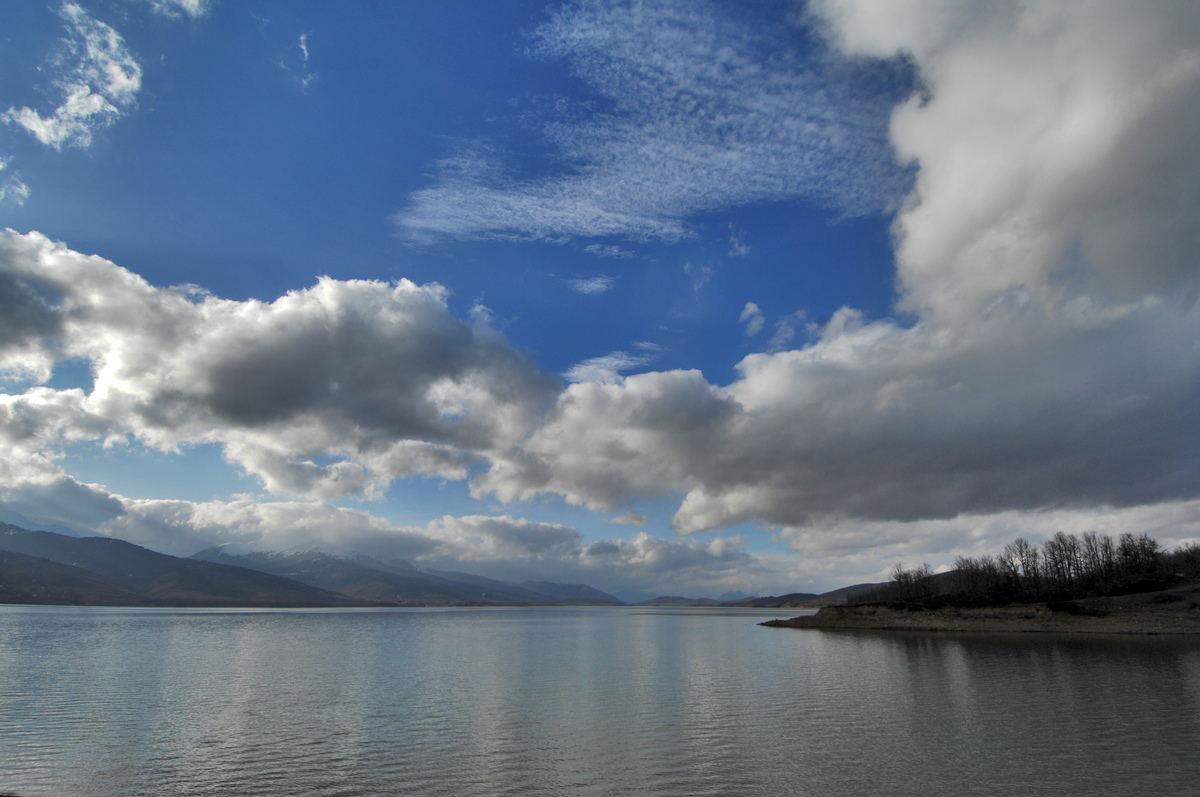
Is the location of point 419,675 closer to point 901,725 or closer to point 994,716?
point 901,725

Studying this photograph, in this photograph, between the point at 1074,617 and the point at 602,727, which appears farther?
the point at 1074,617

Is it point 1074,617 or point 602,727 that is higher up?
point 602,727

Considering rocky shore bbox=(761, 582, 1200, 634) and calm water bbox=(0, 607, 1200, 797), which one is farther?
rocky shore bbox=(761, 582, 1200, 634)

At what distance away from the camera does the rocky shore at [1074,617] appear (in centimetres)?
12238

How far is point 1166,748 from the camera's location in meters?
34.2

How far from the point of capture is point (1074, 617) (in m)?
133

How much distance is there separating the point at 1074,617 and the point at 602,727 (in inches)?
5652

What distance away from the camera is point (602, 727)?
42469 millimetres

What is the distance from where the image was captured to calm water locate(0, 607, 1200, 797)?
3022 centimetres

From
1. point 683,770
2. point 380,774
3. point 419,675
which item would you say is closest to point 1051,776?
point 683,770

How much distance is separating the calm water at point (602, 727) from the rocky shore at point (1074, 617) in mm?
55628

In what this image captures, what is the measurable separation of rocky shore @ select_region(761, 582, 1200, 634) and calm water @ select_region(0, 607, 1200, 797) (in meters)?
55.6

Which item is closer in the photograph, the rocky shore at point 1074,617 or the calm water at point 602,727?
the calm water at point 602,727

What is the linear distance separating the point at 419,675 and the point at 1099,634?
138 m
